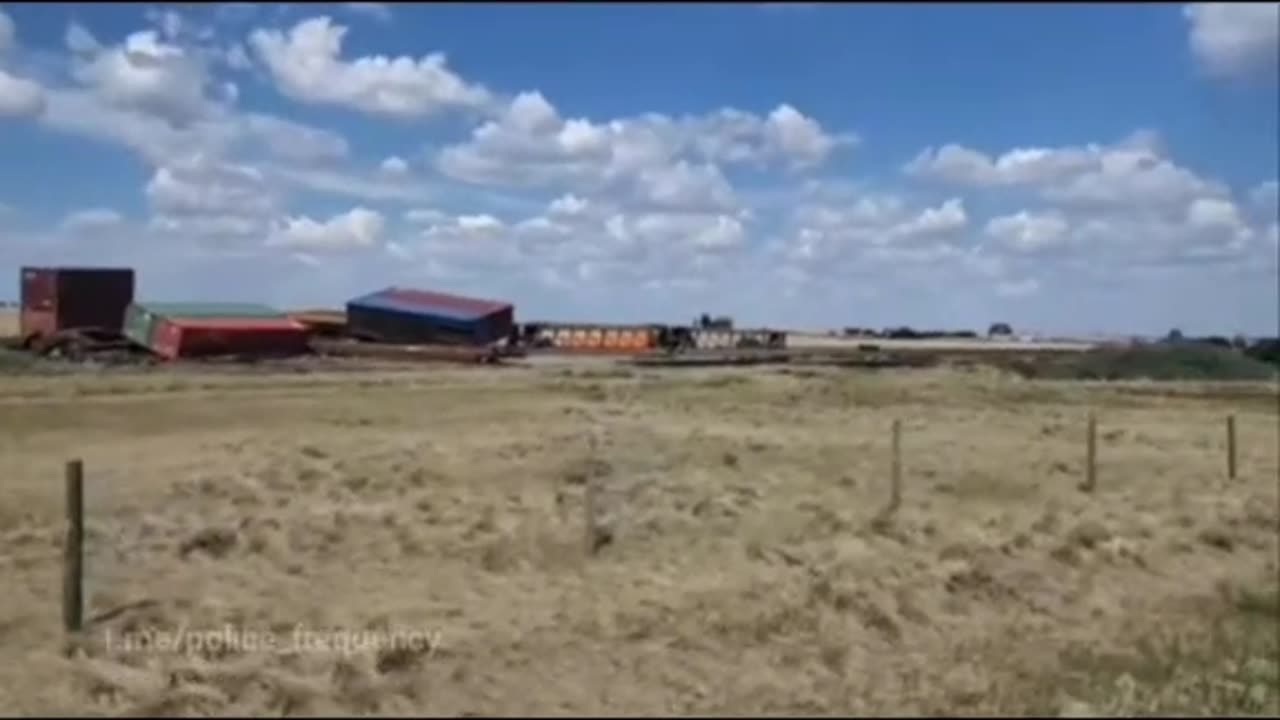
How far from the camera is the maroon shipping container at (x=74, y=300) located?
40.2 meters

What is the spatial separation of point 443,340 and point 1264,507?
1591 inches

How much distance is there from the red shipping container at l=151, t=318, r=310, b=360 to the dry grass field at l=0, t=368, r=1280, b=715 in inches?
395

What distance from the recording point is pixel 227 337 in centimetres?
4131

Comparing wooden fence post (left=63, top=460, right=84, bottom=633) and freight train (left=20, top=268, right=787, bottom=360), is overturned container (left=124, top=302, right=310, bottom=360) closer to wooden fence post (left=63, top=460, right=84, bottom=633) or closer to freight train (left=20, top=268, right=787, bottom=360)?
freight train (left=20, top=268, right=787, bottom=360)

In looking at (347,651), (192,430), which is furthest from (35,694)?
(192,430)

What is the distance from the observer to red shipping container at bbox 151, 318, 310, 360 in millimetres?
38531

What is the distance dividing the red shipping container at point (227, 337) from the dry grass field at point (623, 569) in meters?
10.0

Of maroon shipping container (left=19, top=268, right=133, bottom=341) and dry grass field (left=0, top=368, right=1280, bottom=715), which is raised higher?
maroon shipping container (left=19, top=268, right=133, bottom=341)

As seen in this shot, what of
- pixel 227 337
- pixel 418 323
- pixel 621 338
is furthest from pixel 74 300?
pixel 621 338

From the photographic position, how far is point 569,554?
14.2m

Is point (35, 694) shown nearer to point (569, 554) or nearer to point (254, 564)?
point (254, 564)

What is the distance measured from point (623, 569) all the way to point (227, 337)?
30.0 meters

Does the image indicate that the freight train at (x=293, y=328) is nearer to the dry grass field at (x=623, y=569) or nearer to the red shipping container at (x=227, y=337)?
the red shipping container at (x=227, y=337)

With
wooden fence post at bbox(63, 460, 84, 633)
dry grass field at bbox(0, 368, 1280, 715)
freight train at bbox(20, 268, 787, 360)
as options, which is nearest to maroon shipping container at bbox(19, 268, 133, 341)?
freight train at bbox(20, 268, 787, 360)
